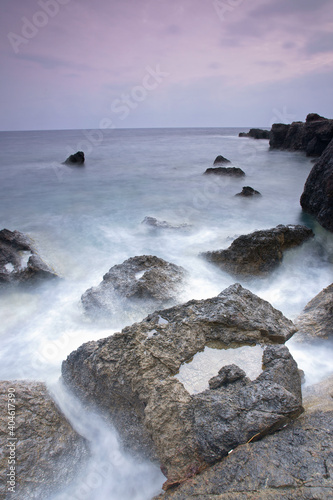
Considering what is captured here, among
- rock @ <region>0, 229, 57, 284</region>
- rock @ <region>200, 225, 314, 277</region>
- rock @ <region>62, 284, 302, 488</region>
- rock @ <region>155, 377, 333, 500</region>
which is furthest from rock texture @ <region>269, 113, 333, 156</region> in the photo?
rock @ <region>155, 377, 333, 500</region>

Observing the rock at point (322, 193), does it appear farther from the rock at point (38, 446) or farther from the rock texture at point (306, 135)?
the rock texture at point (306, 135)

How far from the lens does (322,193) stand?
8.30m

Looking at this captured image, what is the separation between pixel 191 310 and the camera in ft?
11.4

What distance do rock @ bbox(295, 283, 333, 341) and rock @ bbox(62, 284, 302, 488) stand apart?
2.27ft

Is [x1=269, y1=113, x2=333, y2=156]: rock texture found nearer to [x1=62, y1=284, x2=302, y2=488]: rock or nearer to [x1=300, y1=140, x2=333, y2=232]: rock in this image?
[x1=300, y1=140, x2=333, y2=232]: rock

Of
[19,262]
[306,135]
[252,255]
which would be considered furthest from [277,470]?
[306,135]

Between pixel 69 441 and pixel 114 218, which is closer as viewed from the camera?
pixel 69 441

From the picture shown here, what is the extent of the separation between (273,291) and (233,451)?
148 inches

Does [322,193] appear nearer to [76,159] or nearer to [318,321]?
[318,321]

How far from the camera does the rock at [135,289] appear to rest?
474cm

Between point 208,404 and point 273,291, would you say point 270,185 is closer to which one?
point 273,291

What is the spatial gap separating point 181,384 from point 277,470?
39.7 inches

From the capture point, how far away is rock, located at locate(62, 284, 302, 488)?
7.86ft

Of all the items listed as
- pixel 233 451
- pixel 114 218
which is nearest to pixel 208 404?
pixel 233 451
